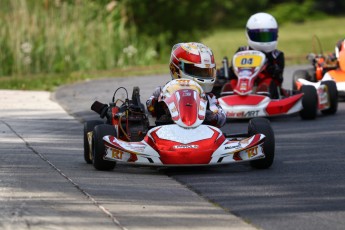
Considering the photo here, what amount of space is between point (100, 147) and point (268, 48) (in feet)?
22.0

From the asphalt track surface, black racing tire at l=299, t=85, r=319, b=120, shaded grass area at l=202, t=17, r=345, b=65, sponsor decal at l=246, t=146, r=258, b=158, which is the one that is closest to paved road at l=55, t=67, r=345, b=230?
the asphalt track surface

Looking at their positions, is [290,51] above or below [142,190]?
below

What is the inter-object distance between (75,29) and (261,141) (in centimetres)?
1432

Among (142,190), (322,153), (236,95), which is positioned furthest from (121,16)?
(142,190)

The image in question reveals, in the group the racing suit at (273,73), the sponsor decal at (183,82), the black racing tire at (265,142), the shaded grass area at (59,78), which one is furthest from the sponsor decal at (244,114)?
the shaded grass area at (59,78)

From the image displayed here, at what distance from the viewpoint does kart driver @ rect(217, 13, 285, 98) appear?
53.5ft

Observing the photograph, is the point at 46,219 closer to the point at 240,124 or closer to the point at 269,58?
the point at 240,124

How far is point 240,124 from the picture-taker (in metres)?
15.4

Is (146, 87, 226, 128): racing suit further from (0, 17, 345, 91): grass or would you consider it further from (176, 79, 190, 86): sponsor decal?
(0, 17, 345, 91): grass

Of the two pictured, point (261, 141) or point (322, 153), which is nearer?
point (261, 141)

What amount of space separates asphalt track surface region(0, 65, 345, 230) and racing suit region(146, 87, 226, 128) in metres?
0.50

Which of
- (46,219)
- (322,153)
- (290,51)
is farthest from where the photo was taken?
(290,51)

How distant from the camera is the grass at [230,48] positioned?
21438mm

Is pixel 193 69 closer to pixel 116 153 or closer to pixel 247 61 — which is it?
pixel 116 153
